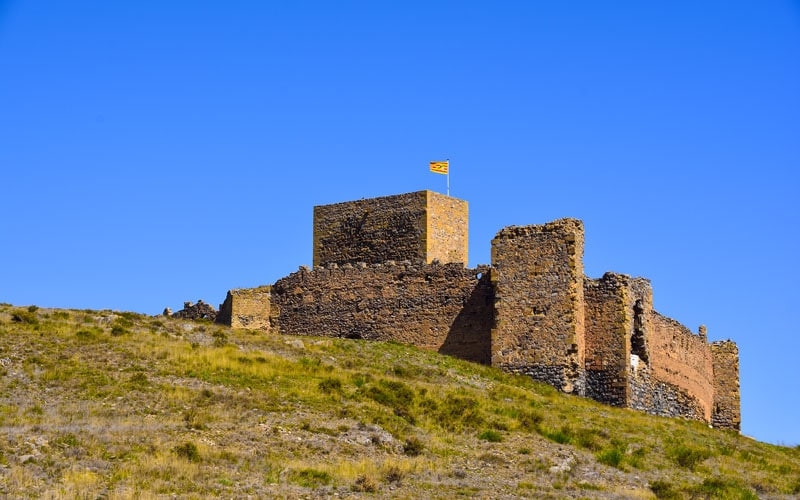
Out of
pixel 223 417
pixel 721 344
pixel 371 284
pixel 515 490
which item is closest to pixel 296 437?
pixel 223 417

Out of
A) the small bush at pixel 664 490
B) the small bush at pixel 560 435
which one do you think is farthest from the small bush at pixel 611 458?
the small bush at pixel 664 490

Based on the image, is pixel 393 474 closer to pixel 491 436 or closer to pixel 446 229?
pixel 491 436

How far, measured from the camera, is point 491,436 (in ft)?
104

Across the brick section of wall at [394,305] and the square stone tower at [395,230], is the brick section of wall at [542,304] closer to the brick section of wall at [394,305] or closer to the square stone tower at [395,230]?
the brick section of wall at [394,305]

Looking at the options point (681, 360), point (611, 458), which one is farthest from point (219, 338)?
point (681, 360)

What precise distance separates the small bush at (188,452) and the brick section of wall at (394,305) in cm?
1680

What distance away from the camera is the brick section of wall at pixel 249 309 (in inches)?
1854

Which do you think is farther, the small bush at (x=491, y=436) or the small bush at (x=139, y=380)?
the small bush at (x=139, y=380)

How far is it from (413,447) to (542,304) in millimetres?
12750

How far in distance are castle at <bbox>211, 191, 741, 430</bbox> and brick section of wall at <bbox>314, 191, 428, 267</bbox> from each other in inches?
1.8

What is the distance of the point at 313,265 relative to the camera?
49531 millimetres

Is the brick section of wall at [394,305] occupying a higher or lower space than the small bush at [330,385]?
higher

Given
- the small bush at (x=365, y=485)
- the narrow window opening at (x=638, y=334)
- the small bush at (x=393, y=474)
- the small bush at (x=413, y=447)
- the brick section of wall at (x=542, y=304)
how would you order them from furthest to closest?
the narrow window opening at (x=638, y=334) < the brick section of wall at (x=542, y=304) < the small bush at (x=413, y=447) < the small bush at (x=393, y=474) < the small bush at (x=365, y=485)

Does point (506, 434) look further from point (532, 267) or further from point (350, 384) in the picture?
point (532, 267)
